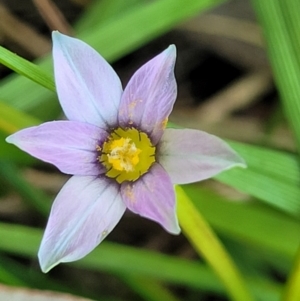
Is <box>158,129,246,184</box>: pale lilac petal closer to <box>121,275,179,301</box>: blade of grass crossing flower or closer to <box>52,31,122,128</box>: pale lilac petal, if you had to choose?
<box>52,31,122,128</box>: pale lilac petal

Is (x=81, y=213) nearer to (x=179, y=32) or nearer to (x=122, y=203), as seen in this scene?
(x=122, y=203)

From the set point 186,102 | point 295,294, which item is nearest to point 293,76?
point 295,294

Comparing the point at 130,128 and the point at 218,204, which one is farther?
the point at 218,204

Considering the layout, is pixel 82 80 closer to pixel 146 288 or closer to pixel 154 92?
pixel 154 92

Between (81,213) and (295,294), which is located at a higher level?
(81,213)

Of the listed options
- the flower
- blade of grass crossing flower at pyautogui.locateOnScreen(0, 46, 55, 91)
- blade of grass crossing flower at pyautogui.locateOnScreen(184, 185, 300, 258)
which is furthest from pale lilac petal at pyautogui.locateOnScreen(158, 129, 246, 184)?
blade of grass crossing flower at pyautogui.locateOnScreen(184, 185, 300, 258)

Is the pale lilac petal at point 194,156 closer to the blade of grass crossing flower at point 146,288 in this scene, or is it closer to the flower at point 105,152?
the flower at point 105,152

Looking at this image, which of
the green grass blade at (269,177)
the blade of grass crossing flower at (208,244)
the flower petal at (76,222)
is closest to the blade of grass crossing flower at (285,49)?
the green grass blade at (269,177)
